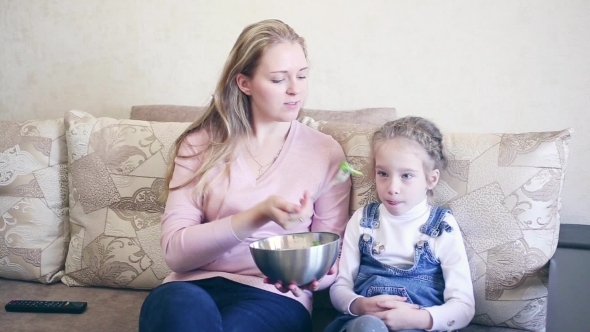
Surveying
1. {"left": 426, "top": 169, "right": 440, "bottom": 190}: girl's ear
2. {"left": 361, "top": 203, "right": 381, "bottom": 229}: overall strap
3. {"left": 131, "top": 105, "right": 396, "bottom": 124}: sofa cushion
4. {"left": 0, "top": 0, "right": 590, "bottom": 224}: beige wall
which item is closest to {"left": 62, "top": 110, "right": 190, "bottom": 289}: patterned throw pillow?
{"left": 131, "top": 105, "right": 396, "bottom": 124}: sofa cushion

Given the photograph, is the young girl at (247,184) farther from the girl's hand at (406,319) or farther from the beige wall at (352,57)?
the beige wall at (352,57)

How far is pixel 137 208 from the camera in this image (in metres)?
1.89

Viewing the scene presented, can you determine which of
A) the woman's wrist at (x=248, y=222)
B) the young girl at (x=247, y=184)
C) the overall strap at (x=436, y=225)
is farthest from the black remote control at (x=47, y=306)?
the overall strap at (x=436, y=225)

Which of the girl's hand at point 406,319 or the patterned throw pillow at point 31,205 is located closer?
the girl's hand at point 406,319

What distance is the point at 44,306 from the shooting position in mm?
1729

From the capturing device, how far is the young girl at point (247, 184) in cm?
141

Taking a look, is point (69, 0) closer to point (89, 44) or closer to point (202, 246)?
point (89, 44)

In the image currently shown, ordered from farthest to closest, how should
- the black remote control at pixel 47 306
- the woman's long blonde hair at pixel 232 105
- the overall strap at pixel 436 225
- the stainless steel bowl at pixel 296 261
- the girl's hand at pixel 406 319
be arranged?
the black remote control at pixel 47 306 → the woman's long blonde hair at pixel 232 105 → the overall strap at pixel 436 225 → the girl's hand at pixel 406 319 → the stainless steel bowl at pixel 296 261

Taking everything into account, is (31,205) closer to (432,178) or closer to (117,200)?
(117,200)

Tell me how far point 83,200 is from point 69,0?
0.88 meters

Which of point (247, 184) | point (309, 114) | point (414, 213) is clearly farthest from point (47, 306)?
point (414, 213)

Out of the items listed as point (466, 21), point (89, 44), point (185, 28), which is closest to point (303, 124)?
point (466, 21)

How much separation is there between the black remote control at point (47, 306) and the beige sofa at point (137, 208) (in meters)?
0.02

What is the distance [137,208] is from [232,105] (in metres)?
0.50
